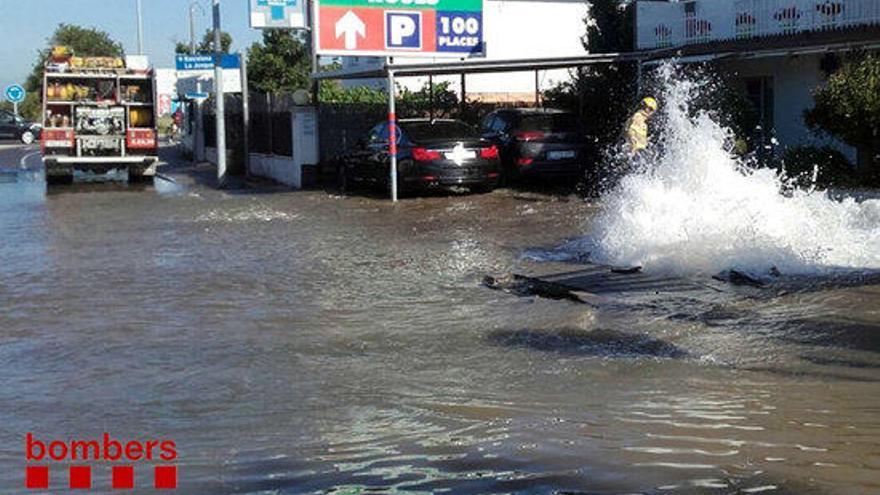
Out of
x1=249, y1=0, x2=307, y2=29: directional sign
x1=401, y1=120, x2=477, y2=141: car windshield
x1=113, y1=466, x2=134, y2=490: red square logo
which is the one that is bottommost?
x1=113, y1=466, x2=134, y2=490: red square logo

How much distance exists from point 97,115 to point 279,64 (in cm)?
2136

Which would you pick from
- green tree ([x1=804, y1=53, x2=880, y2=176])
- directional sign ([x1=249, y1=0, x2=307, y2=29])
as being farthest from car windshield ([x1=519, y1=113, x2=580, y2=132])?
directional sign ([x1=249, y1=0, x2=307, y2=29])

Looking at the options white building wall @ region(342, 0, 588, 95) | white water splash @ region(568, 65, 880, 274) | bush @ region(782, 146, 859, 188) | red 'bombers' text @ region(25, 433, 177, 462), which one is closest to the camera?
red 'bombers' text @ region(25, 433, 177, 462)

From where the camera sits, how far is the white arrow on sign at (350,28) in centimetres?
2330

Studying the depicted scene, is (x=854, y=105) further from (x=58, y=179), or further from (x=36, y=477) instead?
(x=58, y=179)

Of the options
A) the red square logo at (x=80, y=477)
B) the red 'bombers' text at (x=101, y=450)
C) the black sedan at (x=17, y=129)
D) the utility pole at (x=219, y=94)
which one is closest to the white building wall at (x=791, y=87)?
the utility pole at (x=219, y=94)

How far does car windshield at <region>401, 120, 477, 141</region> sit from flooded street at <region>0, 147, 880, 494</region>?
7390mm

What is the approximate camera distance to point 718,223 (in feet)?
35.6

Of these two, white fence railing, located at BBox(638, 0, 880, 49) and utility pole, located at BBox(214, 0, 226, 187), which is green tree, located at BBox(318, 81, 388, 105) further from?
white fence railing, located at BBox(638, 0, 880, 49)

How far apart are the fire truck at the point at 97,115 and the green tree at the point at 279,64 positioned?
19736 millimetres

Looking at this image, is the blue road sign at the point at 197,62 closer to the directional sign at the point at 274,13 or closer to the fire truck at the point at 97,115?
the fire truck at the point at 97,115

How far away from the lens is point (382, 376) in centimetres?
676

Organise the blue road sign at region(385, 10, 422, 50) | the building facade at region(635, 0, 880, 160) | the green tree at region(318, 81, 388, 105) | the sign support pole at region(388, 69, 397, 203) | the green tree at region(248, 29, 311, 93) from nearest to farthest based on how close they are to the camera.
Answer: the building facade at region(635, 0, 880, 160)
the sign support pole at region(388, 69, 397, 203)
the blue road sign at region(385, 10, 422, 50)
the green tree at region(318, 81, 388, 105)
the green tree at region(248, 29, 311, 93)

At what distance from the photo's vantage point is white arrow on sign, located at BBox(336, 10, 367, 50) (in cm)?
2330
